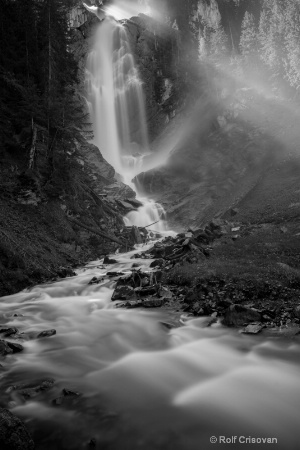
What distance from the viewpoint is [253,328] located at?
7887 mm

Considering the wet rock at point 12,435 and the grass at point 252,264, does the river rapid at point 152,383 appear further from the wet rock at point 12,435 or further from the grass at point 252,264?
the grass at point 252,264

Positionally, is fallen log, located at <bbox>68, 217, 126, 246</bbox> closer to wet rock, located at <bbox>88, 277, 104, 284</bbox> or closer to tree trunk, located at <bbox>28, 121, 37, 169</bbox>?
tree trunk, located at <bbox>28, 121, 37, 169</bbox>

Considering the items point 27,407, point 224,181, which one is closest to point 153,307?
point 27,407

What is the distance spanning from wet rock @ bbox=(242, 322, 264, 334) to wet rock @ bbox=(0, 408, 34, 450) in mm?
5662

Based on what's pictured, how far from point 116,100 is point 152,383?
61493 millimetres

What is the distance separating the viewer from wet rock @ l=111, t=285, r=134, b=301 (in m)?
11.8

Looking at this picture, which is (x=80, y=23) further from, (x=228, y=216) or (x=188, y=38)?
(x=228, y=216)

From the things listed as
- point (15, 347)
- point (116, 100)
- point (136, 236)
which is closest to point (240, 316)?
point (15, 347)

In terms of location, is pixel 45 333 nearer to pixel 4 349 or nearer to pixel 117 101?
pixel 4 349

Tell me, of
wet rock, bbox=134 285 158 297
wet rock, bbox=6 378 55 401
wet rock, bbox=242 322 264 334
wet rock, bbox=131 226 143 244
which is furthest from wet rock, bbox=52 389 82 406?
wet rock, bbox=131 226 143 244

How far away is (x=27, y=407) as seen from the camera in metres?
4.88

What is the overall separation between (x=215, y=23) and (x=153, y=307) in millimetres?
91735

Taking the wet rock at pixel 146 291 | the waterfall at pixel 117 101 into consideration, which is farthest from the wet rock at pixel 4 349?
the waterfall at pixel 117 101

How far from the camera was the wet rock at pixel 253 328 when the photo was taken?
7.76 meters
